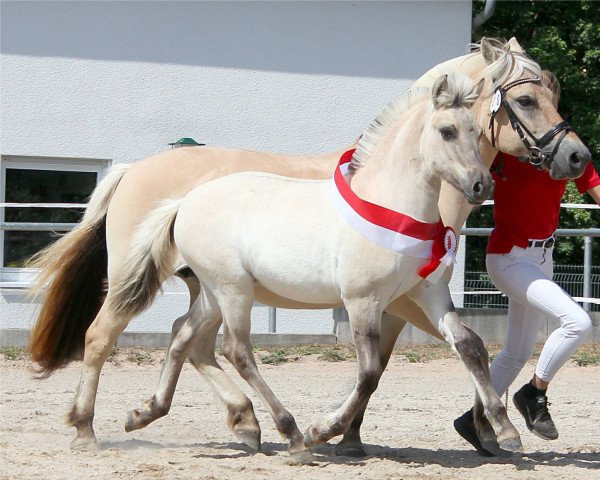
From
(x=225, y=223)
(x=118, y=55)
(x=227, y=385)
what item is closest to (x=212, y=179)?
(x=225, y=223)

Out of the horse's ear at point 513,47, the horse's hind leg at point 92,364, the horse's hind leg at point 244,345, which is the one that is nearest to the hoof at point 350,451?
the horse's hind leg at point 244,345

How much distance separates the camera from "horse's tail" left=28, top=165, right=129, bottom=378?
6.16 m

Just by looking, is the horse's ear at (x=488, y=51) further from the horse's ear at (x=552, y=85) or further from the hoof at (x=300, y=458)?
the hoof at (x=300, y=458)

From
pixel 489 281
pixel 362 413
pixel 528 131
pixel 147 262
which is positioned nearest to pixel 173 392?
pixel 147 262

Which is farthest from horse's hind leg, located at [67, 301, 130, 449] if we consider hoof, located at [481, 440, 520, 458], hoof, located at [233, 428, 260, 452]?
hoof, located at [481, 440, 520, 458]

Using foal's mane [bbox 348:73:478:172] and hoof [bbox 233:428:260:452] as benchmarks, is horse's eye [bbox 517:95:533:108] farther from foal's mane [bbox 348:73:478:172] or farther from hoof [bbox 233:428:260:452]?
hoof [bbox 233:428:260:452]

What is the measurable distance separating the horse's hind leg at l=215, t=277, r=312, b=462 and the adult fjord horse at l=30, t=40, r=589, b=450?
0.64ft

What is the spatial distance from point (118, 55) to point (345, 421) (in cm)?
819

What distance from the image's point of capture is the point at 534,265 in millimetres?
5094

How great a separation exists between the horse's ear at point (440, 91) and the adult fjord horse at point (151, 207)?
435mm

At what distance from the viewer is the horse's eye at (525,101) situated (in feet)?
16.2

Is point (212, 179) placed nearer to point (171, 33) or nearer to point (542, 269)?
point (542, 269)

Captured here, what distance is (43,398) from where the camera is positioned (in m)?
7.28

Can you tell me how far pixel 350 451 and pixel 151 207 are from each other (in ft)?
5.63
